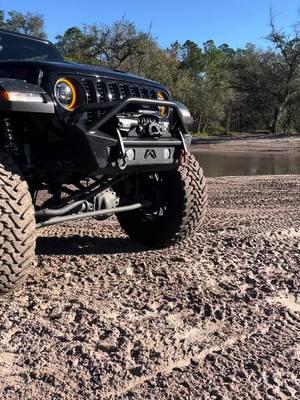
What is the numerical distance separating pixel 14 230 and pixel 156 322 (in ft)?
3.64

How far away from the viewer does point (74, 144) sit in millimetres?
4008

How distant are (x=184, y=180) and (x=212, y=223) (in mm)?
1701

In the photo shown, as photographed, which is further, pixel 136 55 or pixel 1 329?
pixel 136 55

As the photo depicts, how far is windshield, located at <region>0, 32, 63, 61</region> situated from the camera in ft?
17.0

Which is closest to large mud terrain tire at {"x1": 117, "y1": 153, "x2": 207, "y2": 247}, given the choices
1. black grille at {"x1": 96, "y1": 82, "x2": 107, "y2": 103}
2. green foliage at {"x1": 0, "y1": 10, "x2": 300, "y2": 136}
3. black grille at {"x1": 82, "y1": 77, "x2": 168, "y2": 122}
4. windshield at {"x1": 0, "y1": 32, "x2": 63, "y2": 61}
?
black grille at {"x1": 82, "y1": 77, "x2": 168, "y2": 122}

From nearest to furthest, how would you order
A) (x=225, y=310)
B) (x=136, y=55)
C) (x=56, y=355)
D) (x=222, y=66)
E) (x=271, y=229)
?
(x=56, y=355)
(x=225, y=310)
(x=271, y=229)
(x=136, y=55)
(x=222, y=66)

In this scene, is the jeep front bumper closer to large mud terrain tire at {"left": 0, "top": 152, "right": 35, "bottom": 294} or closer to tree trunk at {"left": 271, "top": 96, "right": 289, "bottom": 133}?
large mud terrain tire at {"left": 0, "top": 152, "right": 35, "bottom": 294}

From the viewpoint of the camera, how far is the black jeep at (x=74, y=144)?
371 centimetres

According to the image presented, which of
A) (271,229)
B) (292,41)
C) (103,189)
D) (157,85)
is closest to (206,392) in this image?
(103,189)

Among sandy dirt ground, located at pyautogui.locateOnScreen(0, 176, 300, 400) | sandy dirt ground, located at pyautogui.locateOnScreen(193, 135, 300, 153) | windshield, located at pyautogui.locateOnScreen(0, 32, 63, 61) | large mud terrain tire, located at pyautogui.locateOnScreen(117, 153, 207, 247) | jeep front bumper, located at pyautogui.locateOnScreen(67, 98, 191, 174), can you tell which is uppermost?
windshield, located at pyautogui.locateOnScreen(0, 32, 63, 61)

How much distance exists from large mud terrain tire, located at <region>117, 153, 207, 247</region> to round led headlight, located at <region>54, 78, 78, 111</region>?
4.24 feet

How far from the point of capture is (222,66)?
203ft

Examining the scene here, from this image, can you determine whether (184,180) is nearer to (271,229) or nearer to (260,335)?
(271,229)

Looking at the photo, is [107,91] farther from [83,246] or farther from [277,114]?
[277,114]
